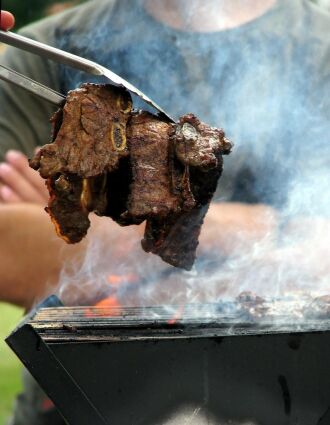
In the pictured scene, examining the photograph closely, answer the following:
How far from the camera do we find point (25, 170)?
4.71 metres

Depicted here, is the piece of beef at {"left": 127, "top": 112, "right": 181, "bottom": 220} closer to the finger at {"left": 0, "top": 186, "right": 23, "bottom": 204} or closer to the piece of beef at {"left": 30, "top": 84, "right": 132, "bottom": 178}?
the piece of beef at {"left": 30, "top": 84, "right": 132, "bottom": 178}

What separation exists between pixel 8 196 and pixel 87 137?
2.25 m

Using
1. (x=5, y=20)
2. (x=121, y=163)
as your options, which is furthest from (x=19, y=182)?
(x=121, y=163)

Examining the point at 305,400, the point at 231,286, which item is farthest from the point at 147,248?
the point at 231,286

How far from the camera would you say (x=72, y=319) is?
2.93 m

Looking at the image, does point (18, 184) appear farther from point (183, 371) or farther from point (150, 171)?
point (183, 371)

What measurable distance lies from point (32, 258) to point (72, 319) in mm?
2004

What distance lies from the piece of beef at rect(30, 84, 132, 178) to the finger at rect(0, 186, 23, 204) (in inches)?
86.2

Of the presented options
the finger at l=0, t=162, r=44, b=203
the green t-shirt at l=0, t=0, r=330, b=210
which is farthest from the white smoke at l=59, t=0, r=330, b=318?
the finger at l=0, t=162, r=44, b=203

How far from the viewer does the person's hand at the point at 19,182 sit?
15.4ft

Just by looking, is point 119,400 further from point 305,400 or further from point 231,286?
point 231,286

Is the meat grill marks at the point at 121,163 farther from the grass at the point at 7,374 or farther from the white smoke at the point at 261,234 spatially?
the grass at the point at 7,374

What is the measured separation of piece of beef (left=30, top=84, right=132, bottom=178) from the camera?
2.55m

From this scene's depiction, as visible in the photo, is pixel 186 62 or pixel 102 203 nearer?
pixel 102 203
